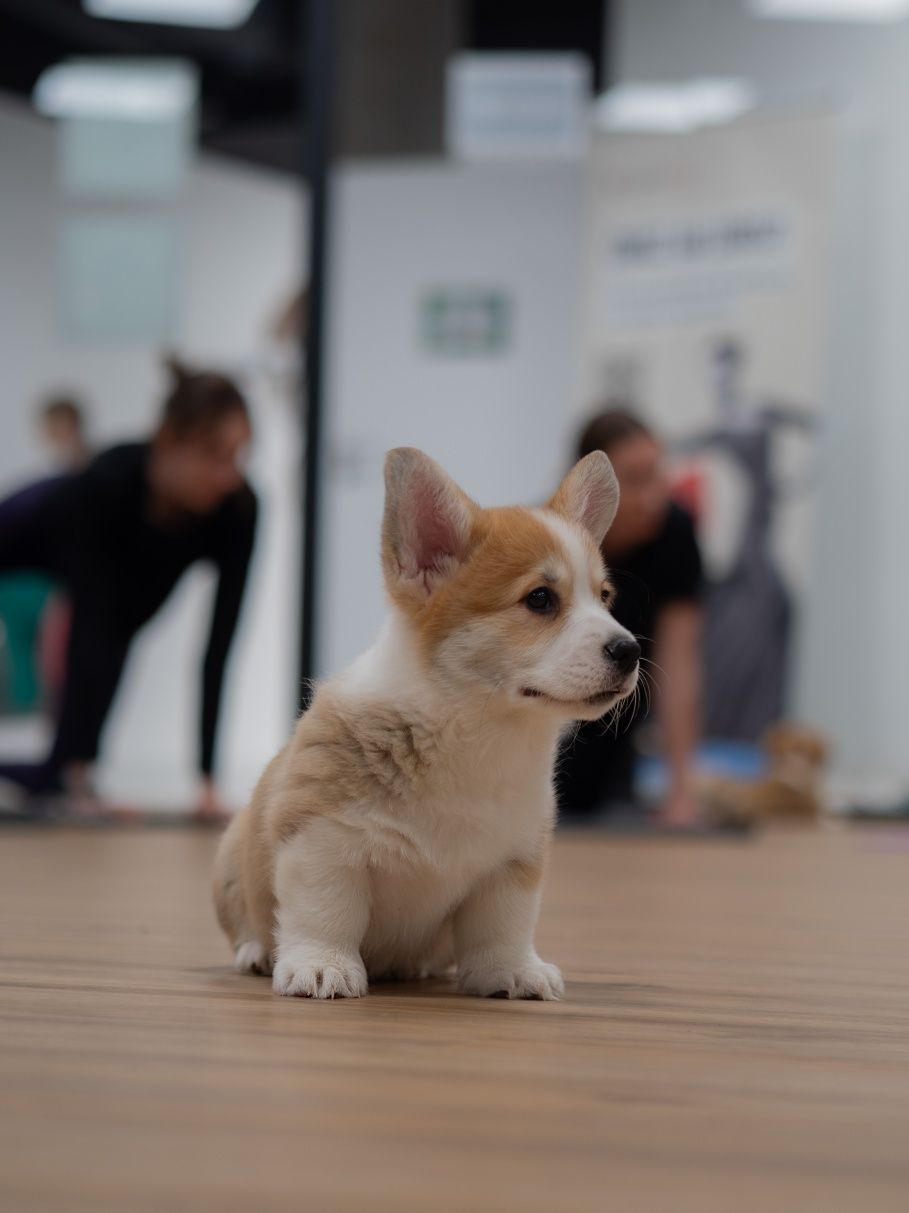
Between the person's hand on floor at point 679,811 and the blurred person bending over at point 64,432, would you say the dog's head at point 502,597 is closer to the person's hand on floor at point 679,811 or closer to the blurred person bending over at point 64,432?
the person's hand on floor at point 679,811

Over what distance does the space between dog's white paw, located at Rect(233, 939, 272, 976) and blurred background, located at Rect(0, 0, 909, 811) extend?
147 inches

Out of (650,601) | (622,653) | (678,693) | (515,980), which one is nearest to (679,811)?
(678,693)

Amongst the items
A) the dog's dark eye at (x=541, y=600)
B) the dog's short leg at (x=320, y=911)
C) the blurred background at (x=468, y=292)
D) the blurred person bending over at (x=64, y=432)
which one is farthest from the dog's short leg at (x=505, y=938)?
the blurred person bending over at (x=64, y=432)

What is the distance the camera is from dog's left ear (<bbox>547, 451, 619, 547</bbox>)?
5.11 feet

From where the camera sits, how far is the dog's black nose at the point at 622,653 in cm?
139

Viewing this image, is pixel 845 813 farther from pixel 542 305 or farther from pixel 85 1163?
pixel 85 1163

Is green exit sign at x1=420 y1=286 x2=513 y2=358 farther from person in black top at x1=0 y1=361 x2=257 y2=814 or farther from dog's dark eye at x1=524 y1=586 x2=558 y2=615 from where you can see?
dog's dark eye at x1=524 y1=586 x2=558 y2=615

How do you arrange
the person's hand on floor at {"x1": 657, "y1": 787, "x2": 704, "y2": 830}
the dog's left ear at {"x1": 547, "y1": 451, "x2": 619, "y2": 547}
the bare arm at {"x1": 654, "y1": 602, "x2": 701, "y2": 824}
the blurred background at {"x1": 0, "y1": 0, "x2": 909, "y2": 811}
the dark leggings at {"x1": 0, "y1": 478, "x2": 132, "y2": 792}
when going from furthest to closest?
the blurred background at {"x1": 0, "y1": 0, "x2": 909, "y2": 811} → the person's hand on floor at {"x1": 657, "y1": 787, "x2": 704, "y2": 830} → the bare arm at {"x1": 654, "y1": 602, "x2": 701, "y2": 824} → the dark leggings at {"x1": 0, "y1": 478, "x2": 132, "y2": 792} → the dog's left ear at {"x1": 547, "y1": 451, "x2": 619, "y2": 547}

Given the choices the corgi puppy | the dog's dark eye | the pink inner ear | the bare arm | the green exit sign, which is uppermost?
the green exit sign

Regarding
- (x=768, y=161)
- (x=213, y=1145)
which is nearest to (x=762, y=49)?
(x=768, y=161)

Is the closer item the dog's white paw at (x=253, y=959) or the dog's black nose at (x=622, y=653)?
the dog's black nose at (x=622, y=653)

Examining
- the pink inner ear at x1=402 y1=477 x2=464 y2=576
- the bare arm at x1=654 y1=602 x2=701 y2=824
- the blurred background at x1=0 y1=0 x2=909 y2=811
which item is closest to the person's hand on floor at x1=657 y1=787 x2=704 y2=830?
the bare arm at x1=654 y1=602 x2=701 y2=824


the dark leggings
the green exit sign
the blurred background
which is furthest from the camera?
the green exit sign

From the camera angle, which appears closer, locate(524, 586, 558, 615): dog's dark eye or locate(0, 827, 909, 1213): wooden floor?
locate(0, 827, 909, 1213): wooden floor
